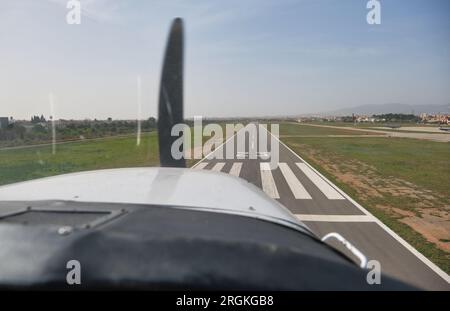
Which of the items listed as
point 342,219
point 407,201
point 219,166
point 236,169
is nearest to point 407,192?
point 407,201

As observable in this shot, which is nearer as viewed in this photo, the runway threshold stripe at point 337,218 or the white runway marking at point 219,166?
A: the runway threshold stripe at point 337,218

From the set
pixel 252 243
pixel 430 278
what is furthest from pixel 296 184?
pixel 252 243

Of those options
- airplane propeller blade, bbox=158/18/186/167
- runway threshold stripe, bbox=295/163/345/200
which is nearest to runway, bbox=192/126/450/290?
runway threshold stripe, bbox=295/163/345/200

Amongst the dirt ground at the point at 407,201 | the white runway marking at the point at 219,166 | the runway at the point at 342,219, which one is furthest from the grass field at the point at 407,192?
the white runway marking at the point at 219,166

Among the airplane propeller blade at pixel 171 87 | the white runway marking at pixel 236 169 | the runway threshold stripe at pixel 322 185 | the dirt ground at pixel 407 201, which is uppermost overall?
the airplane propeller blade at pixel 171 87

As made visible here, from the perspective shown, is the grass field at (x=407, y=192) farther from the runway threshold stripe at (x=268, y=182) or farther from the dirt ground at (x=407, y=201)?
the runway threshold stripe at (x=268, y=182)

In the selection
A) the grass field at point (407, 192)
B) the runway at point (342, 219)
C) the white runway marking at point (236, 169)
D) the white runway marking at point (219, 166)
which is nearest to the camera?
the runway at point (342, 219)
